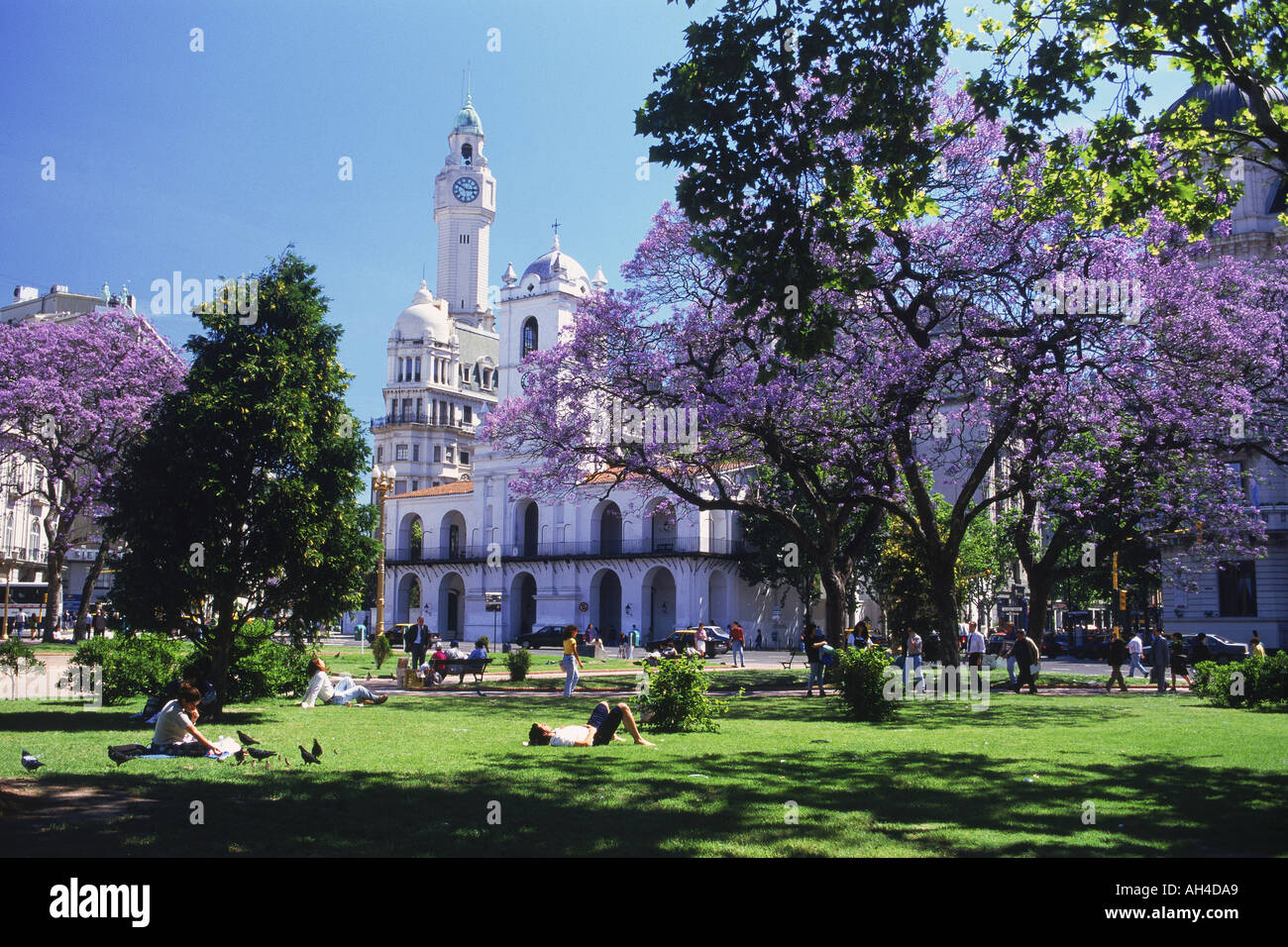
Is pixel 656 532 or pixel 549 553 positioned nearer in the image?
pixel 656 532

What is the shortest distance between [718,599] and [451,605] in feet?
69.0

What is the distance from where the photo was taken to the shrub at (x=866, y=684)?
14281 millimetres

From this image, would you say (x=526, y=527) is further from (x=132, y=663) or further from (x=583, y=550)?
(x=132, y=663)

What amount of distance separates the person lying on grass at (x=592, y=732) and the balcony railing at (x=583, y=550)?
41.9 metres

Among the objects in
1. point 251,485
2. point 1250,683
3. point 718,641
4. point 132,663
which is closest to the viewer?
point 251,485

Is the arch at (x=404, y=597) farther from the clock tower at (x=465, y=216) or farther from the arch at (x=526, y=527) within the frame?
the clock tower at (x=465, y=216)

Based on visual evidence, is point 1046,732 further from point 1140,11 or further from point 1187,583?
point 1187,583

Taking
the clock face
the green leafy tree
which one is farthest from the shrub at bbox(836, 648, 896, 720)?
the clock face

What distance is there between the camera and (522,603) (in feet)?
204

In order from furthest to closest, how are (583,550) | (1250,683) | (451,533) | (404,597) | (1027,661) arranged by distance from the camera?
(404,597) < (451,533) < (583,550) < (1027,661) < (1250,683)

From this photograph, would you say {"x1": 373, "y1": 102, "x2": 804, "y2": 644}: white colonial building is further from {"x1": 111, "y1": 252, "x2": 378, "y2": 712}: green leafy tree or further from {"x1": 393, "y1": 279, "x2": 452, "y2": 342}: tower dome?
{"x1": 111, "y1": 252, "x2": 378, "y2": 712}: green leafy tree

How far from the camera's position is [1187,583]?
26.2 metres

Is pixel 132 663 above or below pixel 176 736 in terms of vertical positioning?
above

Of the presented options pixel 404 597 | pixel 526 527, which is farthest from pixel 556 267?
pixel 404 597
